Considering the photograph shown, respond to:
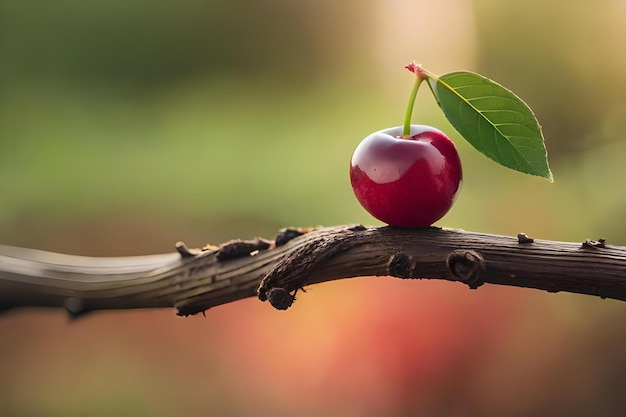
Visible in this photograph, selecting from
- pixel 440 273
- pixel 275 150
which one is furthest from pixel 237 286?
pixel 275 150

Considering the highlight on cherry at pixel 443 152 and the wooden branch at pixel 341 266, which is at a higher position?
the highlight on cherry at pixel 443 152

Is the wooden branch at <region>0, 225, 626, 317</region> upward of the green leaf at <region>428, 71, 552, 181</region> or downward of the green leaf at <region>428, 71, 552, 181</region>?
downward

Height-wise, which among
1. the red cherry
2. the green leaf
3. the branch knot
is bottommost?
the branch knot

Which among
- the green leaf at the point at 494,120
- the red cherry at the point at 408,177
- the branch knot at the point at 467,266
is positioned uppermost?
the green leaf at the point at 494,120

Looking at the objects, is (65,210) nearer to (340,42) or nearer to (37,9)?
(37,9)
